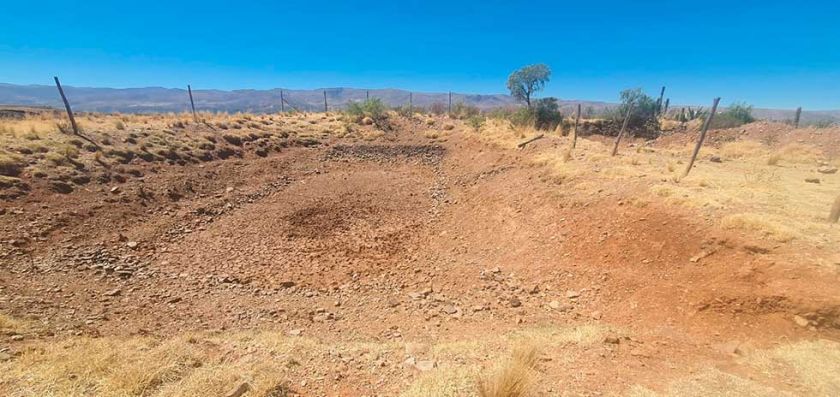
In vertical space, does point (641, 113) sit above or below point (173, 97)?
below

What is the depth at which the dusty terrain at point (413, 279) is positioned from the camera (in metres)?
3.19

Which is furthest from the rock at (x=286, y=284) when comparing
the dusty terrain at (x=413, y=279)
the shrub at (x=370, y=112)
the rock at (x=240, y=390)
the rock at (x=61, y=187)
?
the shrub at (x=370, y=112)

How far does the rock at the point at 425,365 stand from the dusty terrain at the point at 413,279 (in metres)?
0.02

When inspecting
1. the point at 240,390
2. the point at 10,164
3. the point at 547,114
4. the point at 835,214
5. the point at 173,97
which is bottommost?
the point at 240,390

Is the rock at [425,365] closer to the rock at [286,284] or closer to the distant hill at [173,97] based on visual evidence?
the rock at [286,284]

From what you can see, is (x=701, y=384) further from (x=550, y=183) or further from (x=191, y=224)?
(x=191, y=224)

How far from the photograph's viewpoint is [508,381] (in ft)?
8.95

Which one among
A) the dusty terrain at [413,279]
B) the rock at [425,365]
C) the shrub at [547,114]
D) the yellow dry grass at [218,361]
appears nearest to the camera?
the yellow dry grass at [218,361]

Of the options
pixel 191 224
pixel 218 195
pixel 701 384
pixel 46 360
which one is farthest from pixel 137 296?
pixel 701 384

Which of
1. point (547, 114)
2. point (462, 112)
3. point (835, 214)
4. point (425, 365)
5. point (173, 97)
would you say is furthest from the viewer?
point (173, 97)

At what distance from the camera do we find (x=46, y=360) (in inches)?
114

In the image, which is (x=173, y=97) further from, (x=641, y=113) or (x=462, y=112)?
(x=641, y=113)

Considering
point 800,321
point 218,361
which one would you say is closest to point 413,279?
point 218,361

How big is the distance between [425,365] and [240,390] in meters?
1.74
